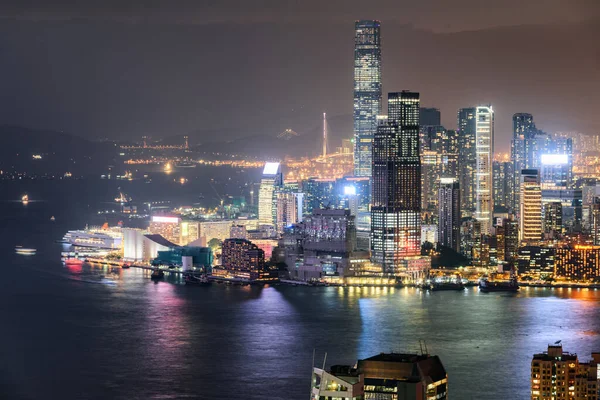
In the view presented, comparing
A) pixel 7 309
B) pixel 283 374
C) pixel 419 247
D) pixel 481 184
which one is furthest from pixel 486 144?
pixel 283 374

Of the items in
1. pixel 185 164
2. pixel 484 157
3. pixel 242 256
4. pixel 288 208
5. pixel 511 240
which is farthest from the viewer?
pixel 185 164

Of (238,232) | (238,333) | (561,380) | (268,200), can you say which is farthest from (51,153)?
(561,380)

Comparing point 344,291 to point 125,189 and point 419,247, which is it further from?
point 125,189

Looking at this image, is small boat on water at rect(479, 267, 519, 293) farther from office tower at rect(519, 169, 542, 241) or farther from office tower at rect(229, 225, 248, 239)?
office tower at rect(229, 225, 248, 239)

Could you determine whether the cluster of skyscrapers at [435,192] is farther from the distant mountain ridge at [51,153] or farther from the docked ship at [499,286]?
the distant mountain ridge at [51,153]

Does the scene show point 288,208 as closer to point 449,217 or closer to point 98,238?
point 98,238

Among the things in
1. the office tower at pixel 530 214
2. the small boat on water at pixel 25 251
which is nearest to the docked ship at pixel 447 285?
the office tower at pixel 530 214
